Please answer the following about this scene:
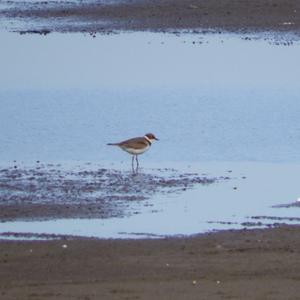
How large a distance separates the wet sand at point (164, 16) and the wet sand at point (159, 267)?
583 inches

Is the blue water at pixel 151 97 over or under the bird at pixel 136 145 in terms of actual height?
over

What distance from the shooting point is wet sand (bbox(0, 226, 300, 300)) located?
10148 millimetres

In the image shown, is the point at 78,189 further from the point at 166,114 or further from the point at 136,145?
the point at 166,114

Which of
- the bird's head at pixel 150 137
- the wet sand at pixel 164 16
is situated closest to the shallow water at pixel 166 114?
the bird's head at pixel 150 137

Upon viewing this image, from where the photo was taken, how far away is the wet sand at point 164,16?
26.8 meters

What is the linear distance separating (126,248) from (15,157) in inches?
197

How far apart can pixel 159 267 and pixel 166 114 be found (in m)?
8.64

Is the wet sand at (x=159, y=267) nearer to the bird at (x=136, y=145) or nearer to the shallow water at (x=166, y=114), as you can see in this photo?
the shallow water at (x=166, y=114)

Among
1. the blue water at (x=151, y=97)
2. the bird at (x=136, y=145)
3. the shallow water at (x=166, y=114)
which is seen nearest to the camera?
the shallow water at (x=166, y=114)

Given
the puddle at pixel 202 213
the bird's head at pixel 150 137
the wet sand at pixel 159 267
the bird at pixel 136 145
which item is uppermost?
the bird's head at pixel 150 137

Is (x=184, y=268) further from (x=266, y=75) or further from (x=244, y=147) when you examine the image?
(x=266, y=75)

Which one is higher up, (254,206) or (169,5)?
(169,5)

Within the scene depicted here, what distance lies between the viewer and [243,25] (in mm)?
26781

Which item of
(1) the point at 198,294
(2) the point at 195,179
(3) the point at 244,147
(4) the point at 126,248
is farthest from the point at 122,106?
(1) the point at 198,294
